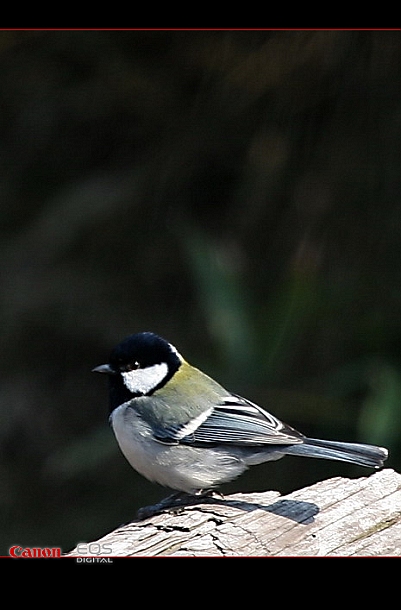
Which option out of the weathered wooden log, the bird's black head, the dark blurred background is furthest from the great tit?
the dark blurred background

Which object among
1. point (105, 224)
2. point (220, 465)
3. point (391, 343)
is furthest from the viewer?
point (105, 224)

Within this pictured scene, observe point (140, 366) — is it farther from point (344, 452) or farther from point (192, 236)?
point (192, 236)

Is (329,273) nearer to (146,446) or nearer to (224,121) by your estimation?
(224,121)

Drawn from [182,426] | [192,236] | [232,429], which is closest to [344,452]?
[232,429]

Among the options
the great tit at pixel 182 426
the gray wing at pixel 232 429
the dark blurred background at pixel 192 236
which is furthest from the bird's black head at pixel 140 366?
the dark blurred background at pixel 192 236

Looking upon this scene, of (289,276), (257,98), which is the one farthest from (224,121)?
(289,276)

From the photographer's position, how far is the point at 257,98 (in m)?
3.83

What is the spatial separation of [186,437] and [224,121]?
66.0 inches

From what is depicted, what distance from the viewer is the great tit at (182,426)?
251cm

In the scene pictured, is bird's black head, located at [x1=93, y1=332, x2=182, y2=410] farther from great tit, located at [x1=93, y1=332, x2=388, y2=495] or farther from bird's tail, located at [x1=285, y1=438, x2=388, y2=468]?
bird's tail, located at [x1=285, y1=438, x2=388, y2=468]

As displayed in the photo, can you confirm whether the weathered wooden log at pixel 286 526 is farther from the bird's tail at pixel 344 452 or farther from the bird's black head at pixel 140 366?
the bird's black head at pixel 140 366

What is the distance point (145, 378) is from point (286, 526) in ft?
2.45

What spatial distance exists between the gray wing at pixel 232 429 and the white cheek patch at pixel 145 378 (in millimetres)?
154

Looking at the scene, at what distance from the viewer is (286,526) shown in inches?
80.3
